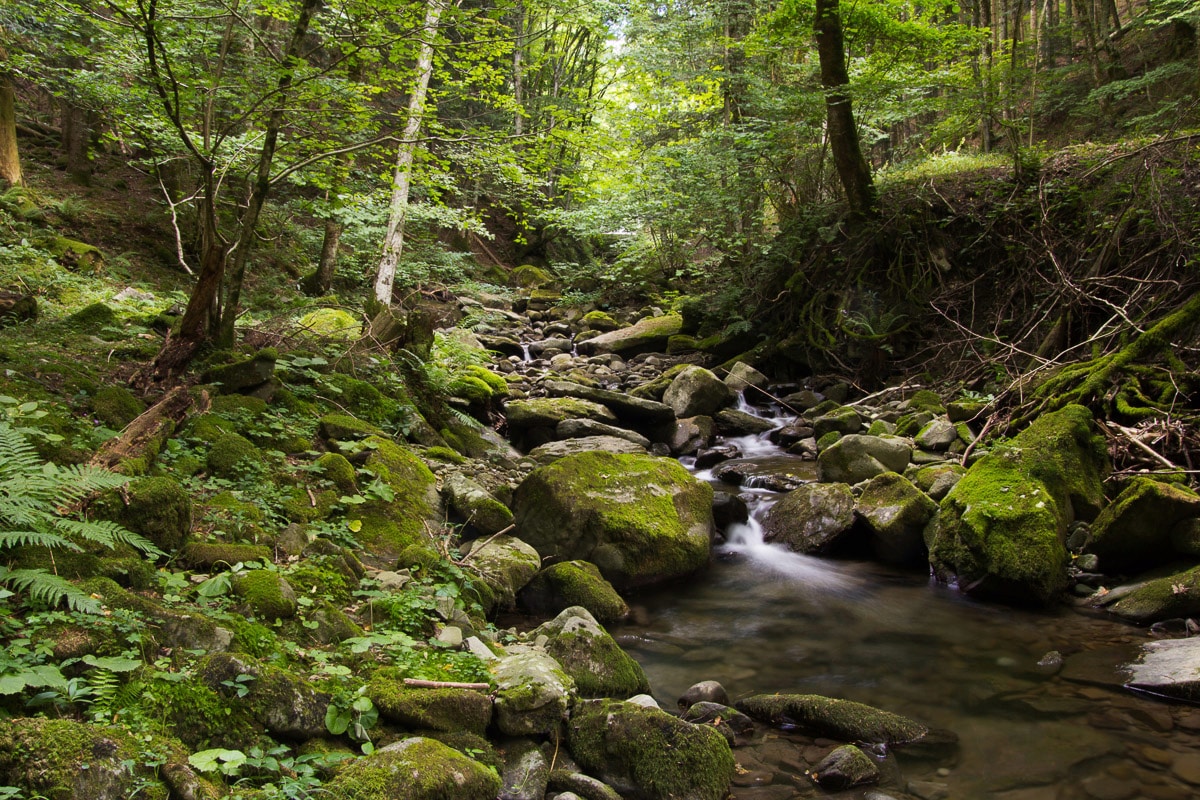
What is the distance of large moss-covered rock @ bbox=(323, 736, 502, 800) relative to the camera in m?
2.51

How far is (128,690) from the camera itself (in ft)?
7.84

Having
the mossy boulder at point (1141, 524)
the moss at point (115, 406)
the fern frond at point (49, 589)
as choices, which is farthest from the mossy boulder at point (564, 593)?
the mossy boulder at point (1141, 524)

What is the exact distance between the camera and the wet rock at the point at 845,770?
3.60 m

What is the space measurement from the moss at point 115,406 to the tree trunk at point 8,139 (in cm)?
949

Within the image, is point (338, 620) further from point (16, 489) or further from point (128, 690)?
point (16, 489)

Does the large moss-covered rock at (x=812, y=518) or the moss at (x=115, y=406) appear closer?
the moss at (x=115, y=406)

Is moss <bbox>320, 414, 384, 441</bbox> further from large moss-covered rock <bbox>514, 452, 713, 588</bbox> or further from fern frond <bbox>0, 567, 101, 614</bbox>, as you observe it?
fern frond <bbox>0, 567, 101, 614</bbox>

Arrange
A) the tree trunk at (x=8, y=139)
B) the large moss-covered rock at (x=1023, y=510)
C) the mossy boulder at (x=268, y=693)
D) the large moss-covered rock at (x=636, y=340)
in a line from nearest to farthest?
1. the mossy boulder at (x=268, y=693)
2. the large moss-covered rock at (x=1023, y=510)
3. the tree trunk at (x=8, y=139)
4. the large moss-covered rock at (x=636, y=340)

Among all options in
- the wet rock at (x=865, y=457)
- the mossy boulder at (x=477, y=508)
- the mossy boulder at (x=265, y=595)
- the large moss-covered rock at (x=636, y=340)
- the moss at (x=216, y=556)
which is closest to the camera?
the mossy boulder at (x=265, y=595)

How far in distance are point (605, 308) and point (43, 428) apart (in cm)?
1826

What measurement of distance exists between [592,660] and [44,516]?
3.02 metres

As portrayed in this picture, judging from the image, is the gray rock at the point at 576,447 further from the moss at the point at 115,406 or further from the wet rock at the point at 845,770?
the wet rock at the point at 845,770

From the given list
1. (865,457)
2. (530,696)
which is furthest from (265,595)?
(865,457)

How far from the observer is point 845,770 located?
11.9 feet
